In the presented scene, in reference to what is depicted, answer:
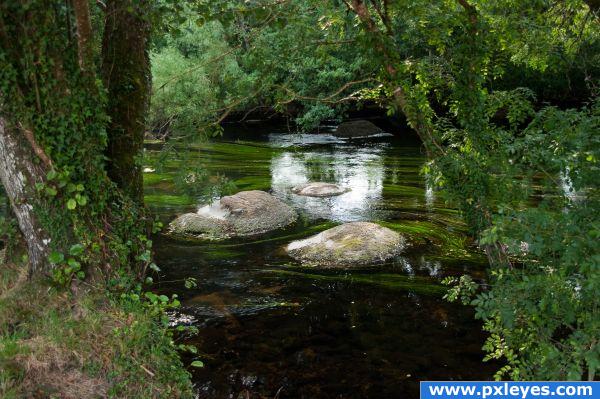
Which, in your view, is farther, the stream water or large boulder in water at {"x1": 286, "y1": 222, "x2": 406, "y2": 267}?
large boulder in water at {"x1": 286, "y1": 222, "x2": 406, "y2": 267}

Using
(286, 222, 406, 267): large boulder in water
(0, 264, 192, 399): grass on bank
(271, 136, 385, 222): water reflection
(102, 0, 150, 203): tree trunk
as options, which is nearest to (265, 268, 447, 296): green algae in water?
(286, 222, 406, 267): large boulder in water

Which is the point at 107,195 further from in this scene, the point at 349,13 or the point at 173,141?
the point at 349,13

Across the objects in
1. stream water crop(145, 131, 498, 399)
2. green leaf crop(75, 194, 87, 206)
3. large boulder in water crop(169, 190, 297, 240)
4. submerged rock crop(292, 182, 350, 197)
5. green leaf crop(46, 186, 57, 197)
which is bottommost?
stream water crop(145, 131, 498, 399)

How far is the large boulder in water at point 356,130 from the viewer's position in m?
22.9

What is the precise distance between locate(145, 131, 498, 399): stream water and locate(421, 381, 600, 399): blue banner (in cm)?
77

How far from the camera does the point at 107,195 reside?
4.47 meters

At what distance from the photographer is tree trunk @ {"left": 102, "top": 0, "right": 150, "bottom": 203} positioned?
4.95m

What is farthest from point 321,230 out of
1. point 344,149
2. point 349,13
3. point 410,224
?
point 344,149

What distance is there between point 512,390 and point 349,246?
16.6 ft

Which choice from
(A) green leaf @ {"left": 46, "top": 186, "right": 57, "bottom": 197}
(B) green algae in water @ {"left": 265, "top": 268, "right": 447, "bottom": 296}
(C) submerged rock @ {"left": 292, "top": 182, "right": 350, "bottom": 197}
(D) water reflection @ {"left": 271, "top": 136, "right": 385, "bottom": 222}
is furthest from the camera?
(C) submerged rock @ {"left": 292, "top": 182, "right": 350, "bottom": 197}

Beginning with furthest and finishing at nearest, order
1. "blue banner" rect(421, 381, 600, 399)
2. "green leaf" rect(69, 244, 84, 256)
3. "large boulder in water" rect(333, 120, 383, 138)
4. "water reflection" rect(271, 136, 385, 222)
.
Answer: "large boulder in water" rect(333, 120, 383, 138)
"water reflection" rect(271, 136, 385, 222)
"green leaf" rect(69, 244, 84, 256)
"blue banner" rect(421, 381, 600, 399)

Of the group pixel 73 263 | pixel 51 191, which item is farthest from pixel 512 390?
pixel 51 191

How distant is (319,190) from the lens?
42.3 feet

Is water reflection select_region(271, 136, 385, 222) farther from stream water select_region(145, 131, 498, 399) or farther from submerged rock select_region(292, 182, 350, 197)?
submerged rock select_region(292, 182, 350, 197)
